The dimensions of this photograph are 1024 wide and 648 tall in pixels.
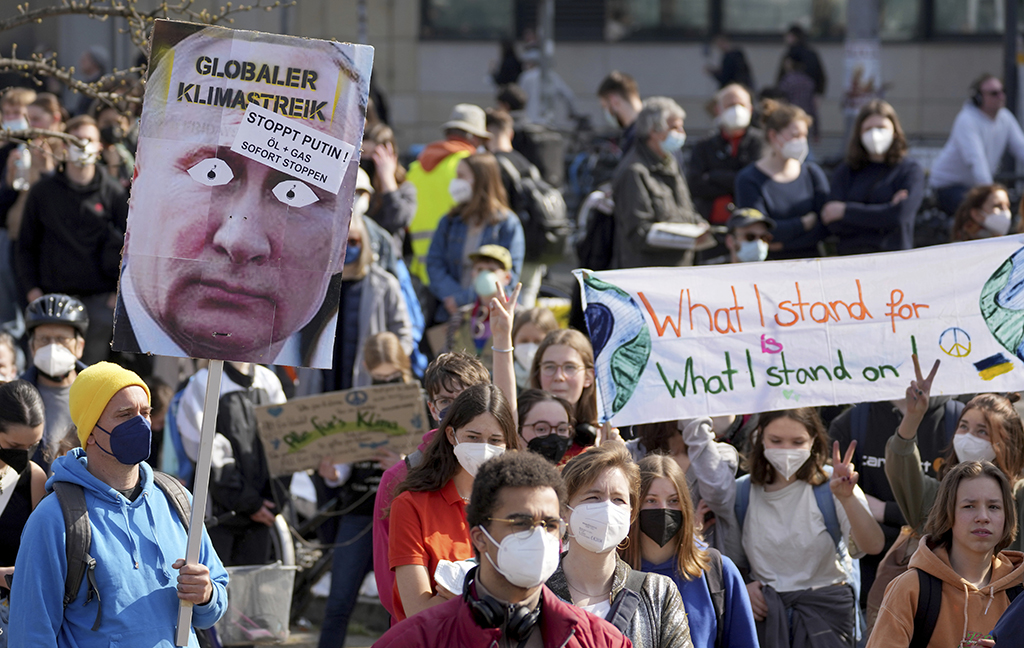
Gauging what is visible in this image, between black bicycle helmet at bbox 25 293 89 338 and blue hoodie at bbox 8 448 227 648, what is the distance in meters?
2.73

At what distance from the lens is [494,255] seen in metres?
8.85

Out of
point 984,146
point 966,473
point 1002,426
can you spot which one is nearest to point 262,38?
point 966,473

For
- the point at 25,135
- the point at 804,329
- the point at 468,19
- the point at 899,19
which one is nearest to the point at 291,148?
the point at 25,135

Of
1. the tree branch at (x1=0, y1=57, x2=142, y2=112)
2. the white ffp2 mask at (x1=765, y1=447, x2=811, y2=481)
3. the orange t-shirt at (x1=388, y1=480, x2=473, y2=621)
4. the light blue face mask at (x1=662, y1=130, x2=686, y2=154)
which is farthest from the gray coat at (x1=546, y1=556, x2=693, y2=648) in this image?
the light blue face mask at (x1=662, y1=130, x2=686, y2=154)

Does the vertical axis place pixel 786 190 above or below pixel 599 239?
above

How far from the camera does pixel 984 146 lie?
40.7ft

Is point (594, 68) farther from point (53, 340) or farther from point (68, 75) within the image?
point (68, 75)

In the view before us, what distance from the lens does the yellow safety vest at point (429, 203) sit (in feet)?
36.0

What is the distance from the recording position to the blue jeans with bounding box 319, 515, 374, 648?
736cm

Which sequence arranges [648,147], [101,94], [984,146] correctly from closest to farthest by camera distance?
[101,94] < [648,147] < [984,146]

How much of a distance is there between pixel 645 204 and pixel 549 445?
376cm

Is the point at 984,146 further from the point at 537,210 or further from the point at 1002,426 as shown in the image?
the point at 1002,426

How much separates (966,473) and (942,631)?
569 millimetres

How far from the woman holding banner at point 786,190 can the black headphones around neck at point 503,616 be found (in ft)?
19.4
